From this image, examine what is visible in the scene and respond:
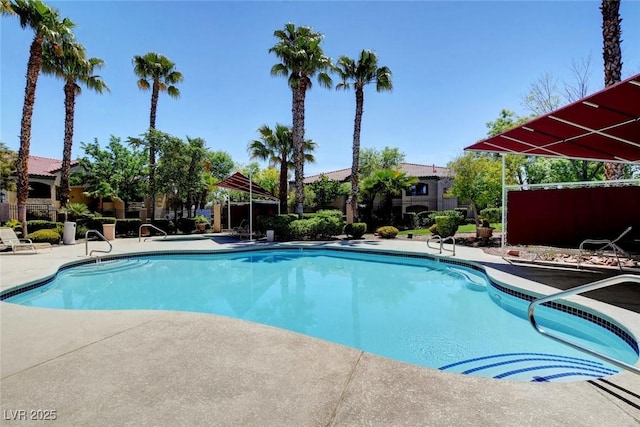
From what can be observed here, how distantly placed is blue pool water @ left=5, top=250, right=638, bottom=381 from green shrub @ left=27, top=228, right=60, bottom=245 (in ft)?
18.1

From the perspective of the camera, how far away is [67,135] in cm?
1819

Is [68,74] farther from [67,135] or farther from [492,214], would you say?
[492,214]

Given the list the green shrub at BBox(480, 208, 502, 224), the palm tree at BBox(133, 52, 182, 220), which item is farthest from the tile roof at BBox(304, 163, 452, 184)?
the palm tree at BBox(133, 52, 182, 220)

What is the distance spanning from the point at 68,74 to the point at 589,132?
2322cm

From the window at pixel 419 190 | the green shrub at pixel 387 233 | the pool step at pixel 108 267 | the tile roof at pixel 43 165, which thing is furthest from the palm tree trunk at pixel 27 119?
the window at pixel 419 190

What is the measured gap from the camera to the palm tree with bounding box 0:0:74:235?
1417cm

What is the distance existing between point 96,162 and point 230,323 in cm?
2927

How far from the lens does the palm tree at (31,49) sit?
14172 millimetres

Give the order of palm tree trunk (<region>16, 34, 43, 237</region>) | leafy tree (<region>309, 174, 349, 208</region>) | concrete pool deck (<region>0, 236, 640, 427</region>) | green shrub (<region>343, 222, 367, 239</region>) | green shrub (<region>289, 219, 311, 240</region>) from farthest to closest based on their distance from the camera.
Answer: leafy tree (<region>309, 174, 349, 208</region>), green shrub (<region>343, 222, 367, 239</region>), green shrub (<region>289, 219, 311, 240</region>), palm tree trunk (<region>16, 34, 43, 237</region>), concrete pool deck (<region>0, 236, 640, 427</region>)

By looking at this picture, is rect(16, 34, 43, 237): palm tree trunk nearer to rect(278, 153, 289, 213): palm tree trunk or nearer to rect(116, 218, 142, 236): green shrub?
Result: rect(116, 218, 142, 236): green shrub

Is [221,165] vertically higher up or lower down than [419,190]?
higher up

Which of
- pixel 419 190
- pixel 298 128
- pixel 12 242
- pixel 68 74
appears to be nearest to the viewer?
pixel 12 242

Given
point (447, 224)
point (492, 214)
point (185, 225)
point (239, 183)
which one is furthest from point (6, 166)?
point (492, 214)

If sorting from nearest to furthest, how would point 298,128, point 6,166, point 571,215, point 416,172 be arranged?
point 571,215 < point 298,128 < point 6,166 < point 416,172
